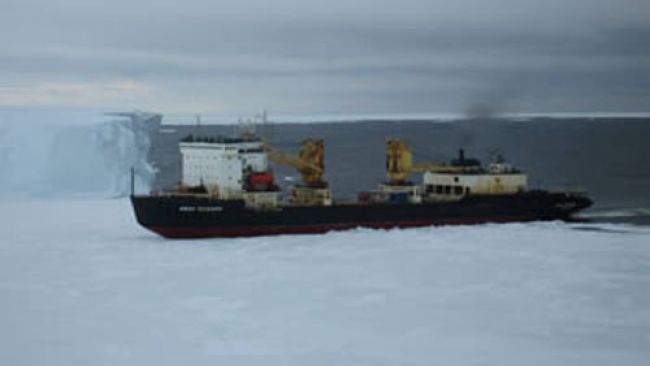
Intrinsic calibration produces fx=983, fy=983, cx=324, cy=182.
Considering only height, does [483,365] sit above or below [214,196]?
below

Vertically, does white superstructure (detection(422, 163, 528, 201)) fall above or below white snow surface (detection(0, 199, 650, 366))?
above

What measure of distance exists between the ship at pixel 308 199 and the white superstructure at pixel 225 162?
2 centimetres

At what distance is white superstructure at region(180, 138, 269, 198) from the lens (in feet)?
72.1

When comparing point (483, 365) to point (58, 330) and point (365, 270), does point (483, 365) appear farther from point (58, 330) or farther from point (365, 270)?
point (365, 270)

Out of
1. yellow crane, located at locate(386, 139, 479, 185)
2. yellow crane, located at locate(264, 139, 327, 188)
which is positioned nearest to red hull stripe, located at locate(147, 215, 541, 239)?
yellow crane, located at locate(264, 139, 327, 188)

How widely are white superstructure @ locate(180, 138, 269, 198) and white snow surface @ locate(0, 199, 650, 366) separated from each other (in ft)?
7.34

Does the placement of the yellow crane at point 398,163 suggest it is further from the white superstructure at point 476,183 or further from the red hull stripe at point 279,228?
the red hull stripe at point 279,228

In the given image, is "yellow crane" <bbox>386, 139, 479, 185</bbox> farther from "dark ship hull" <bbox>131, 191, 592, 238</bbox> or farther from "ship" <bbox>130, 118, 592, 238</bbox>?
"dark ship hull" <bbox>131, 191, 592, 238</bbox>

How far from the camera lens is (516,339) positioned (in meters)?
10.3

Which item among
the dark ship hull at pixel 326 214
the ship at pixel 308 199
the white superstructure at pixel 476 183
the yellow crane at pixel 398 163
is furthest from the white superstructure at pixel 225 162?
the white superstructure at pixel 476 183

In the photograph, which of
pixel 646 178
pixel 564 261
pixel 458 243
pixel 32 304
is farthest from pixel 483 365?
pixel 646 178

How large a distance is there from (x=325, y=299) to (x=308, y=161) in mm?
11570

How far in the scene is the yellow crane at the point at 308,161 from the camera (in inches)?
911

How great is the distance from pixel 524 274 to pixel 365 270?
242 cm
